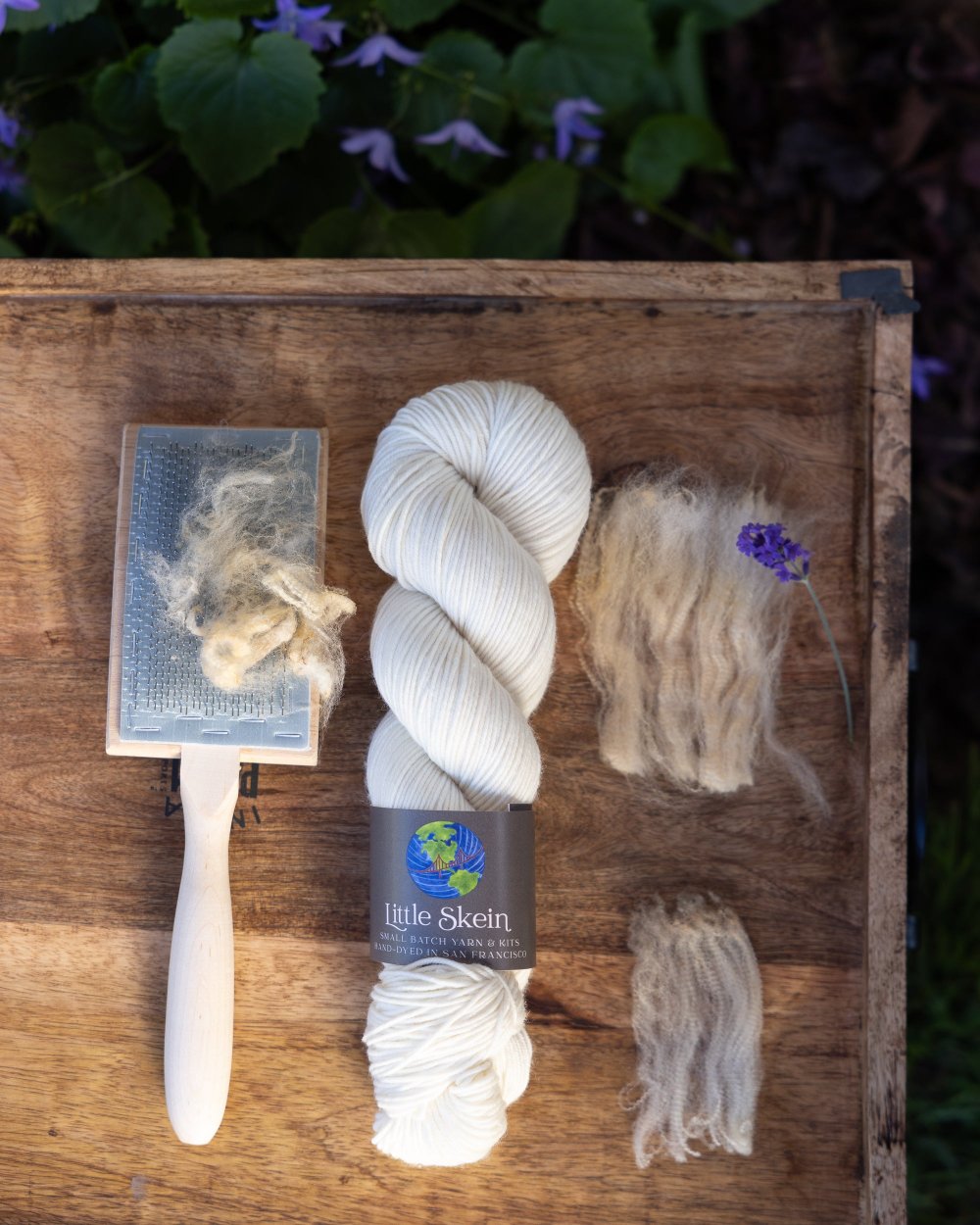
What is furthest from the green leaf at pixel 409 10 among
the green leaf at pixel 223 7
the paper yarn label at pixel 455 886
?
the paper yarn label at pixel 455 886

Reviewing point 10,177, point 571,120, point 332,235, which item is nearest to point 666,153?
point 571,120

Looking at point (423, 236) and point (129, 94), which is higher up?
point (129, 94)

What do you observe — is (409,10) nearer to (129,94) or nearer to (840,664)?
(129,94)

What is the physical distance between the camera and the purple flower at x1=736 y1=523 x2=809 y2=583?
83 centimetres

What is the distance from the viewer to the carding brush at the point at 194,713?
32.3 inches

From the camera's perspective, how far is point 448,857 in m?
0.79

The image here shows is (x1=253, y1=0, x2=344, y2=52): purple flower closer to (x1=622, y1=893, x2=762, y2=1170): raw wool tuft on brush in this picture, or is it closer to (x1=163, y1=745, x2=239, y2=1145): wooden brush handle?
(x1=163, y1=745, x2=239, y2=1145): wooden brush handle

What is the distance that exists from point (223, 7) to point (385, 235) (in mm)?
247

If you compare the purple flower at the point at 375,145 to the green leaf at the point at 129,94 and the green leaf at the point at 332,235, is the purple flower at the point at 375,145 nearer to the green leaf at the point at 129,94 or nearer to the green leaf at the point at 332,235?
the green leaf at the point at 332,235

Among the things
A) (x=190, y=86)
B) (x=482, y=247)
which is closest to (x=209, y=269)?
(x=190, y=86)

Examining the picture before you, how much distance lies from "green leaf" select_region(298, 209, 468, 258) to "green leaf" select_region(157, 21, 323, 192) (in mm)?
98

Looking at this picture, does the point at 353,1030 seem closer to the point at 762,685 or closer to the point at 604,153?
the point at 762,685

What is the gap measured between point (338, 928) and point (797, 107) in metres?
1.07

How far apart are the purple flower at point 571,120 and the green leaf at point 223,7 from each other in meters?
0.30
